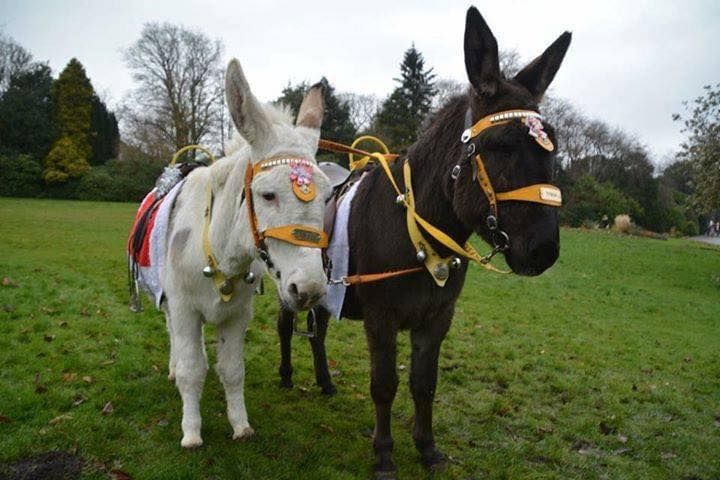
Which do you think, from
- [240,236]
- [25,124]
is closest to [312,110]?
[240,236]

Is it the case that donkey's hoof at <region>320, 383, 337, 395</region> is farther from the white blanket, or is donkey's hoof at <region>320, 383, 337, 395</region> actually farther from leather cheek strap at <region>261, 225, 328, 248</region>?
leather cheek strap at <region>261, 225, 328, 248</region>

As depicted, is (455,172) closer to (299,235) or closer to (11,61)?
(299,235)

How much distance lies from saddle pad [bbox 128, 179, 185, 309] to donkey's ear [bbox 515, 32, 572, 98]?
112 inches

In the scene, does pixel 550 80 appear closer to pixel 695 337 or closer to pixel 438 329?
pixel 438 329

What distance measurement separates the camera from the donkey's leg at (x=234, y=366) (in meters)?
3.79

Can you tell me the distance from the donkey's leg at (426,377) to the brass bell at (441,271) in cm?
43

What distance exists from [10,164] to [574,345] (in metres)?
40.5

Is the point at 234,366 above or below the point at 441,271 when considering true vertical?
below

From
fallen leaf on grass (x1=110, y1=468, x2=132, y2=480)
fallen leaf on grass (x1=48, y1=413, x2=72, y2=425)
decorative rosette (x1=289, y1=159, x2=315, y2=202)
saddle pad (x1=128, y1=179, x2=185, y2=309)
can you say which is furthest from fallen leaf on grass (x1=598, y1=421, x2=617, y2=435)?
fallen leaf on grass (x1=48, y1=413, x2=72, y2=425)

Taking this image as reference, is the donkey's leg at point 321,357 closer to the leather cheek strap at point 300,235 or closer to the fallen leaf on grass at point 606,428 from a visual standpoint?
the leather cheek strap at point 300,235

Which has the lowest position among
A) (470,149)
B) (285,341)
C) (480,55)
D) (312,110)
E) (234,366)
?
(285,341)

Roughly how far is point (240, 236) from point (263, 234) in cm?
42

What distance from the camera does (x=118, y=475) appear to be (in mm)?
3361

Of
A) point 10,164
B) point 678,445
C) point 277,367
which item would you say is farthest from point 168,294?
point 10,164
